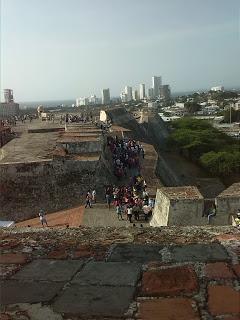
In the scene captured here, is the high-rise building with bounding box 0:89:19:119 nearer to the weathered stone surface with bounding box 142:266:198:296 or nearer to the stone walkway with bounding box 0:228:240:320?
the stone walkway with bounding box 0:228:240:320

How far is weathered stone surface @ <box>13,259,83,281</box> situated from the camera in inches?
90.2

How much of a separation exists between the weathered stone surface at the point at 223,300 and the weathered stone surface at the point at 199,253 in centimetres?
39

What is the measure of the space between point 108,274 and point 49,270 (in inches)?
11.8

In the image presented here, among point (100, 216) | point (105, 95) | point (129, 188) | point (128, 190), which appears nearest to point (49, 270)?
point (100, 216)

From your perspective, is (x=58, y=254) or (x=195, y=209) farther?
(x=195, y=209)

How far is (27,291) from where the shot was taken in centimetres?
213

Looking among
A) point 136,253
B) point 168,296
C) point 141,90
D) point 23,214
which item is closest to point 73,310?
point 168,296

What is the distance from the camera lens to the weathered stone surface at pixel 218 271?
7.12 ft

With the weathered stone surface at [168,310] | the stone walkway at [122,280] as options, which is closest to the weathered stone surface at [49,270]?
the stone walkway at [122,280]

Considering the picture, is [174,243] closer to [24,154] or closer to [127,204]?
[127,204]

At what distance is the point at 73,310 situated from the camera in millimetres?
1902

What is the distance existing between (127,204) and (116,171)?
402 cm

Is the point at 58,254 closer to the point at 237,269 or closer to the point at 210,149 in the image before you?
the point at 237,269

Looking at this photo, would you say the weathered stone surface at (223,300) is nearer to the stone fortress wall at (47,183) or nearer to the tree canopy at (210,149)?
the stone fortress wall at (47,183)
